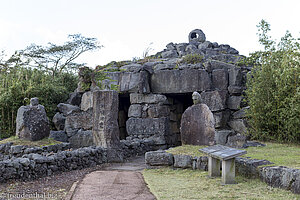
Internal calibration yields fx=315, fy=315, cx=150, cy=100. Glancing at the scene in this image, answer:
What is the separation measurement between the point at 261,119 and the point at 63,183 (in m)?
6.83

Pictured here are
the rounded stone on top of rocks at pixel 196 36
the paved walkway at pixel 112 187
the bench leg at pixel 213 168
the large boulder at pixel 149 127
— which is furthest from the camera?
the rounded stone on top of rocks at pixel 196 36

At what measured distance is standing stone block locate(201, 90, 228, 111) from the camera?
1165 cm

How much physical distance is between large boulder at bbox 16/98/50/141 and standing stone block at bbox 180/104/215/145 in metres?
4.73

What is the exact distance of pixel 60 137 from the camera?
1294 centimetres

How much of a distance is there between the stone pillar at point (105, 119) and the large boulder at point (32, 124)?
1.90 metres

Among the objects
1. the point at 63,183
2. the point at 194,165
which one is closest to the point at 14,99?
the point at 63,183

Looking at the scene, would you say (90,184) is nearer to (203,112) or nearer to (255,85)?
(203,112)

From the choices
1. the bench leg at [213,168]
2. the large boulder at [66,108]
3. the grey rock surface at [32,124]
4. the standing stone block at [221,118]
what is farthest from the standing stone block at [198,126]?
the large boulder at [66,108]

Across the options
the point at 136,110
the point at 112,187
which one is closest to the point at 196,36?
the point at 136,110

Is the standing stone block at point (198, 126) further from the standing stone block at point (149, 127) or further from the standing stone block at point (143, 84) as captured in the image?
the standing stone block at point (143, 84)

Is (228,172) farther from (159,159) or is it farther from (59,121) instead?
(59,121)

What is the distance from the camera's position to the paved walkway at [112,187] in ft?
16.7

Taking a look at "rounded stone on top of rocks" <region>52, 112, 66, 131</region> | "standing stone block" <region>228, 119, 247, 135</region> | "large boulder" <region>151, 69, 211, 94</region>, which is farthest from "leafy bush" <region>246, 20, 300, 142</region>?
"rounded stone on top of rocks" <region>52, 112, 66, 131</region>

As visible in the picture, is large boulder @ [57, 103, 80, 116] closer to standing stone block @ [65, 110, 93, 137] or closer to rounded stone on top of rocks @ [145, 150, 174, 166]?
standing stone block @ [65, 110, 93, 137]
